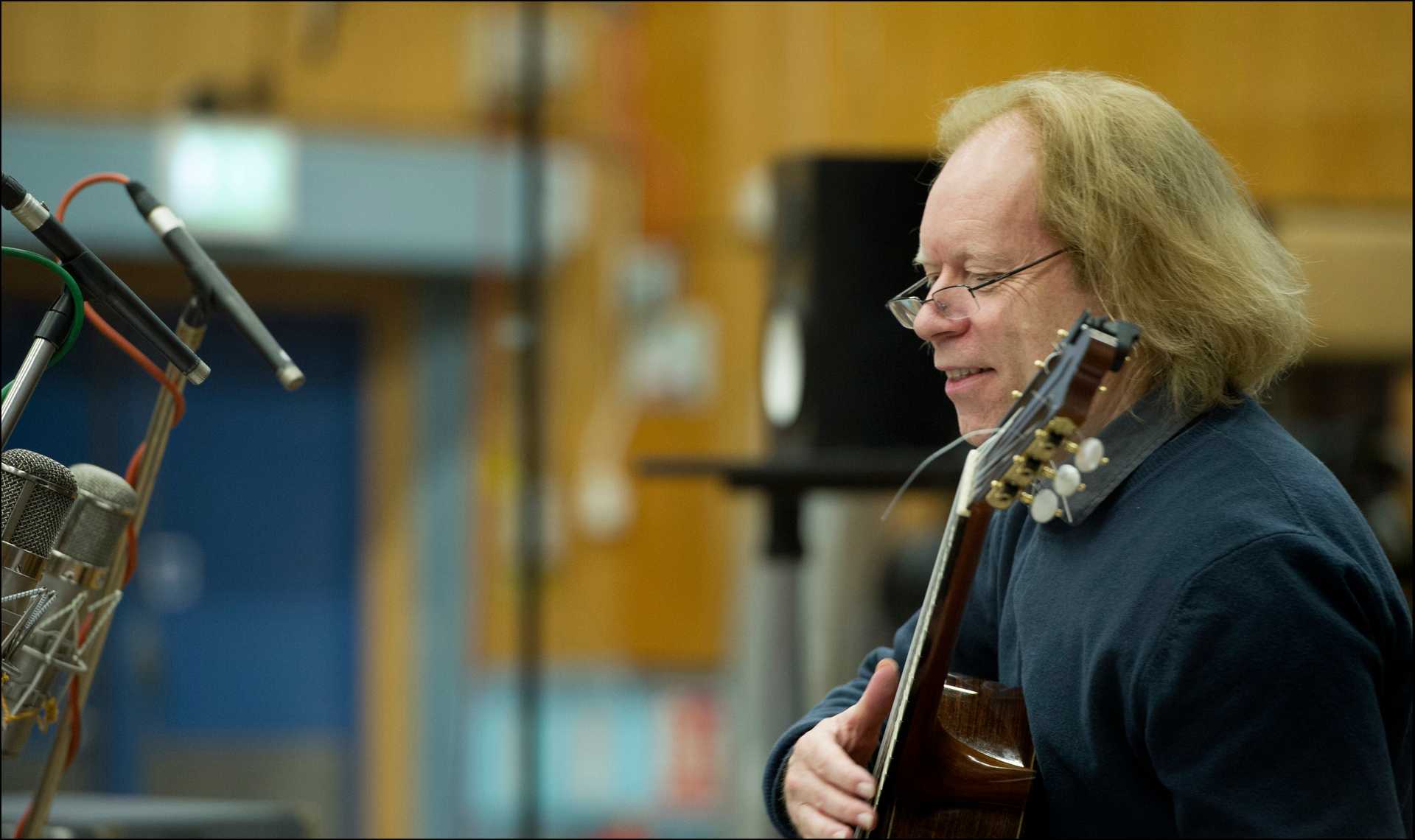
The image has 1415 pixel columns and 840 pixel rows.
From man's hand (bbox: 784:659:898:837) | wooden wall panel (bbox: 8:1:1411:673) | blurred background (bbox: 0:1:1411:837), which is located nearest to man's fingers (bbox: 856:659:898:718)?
man's hand (bbox: 784:659:898:837)

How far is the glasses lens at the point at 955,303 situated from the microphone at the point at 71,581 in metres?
0.68

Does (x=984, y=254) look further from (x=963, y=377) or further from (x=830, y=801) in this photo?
(x=830, y=801)

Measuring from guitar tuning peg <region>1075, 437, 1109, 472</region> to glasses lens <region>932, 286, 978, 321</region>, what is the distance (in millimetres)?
233

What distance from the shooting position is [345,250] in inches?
183

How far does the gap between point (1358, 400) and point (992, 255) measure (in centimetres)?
180

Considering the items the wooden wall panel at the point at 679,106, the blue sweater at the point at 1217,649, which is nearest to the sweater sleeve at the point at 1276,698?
the blue sweater at the point at 1217,649

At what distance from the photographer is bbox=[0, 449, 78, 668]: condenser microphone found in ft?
3.67

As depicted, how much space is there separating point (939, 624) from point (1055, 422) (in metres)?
0.18

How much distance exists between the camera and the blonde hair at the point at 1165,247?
3.66ft

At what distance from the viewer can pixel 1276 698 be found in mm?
971

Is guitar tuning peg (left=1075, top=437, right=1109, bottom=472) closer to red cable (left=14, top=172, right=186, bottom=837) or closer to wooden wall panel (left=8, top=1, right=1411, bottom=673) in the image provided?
red cable (left=14, top=172, right=186, bottom=837)

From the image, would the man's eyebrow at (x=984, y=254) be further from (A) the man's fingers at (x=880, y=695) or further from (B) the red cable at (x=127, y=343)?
(B) the red cable at (x=127, y=343)

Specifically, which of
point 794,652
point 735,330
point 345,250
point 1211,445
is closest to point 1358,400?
point 794,652

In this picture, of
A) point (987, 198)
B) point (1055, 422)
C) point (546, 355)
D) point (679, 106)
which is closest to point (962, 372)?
point (987, 198)
